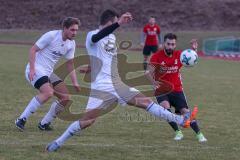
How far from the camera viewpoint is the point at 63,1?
168 ft

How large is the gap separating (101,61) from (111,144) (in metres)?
1.34

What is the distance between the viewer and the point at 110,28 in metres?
7.83

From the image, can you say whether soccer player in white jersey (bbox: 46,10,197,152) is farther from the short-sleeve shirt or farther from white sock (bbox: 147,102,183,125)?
the short-sleeve shirt

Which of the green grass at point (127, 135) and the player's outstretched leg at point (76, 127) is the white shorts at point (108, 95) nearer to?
the player's outstretched leg at point (76, 127)

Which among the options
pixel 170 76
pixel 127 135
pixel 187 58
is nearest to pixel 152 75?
pixel 170 76

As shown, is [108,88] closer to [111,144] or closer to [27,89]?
[111,144]

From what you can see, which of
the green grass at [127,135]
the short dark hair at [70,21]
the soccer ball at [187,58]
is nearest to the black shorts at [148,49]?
the green grass at [127,135]

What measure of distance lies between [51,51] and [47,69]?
0.29 meters

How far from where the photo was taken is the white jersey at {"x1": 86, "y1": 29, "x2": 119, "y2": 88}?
823 cm

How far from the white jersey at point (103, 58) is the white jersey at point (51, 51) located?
1694 mm

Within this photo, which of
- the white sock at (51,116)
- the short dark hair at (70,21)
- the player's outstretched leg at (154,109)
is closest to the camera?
the player's outstretched leg at (154,109)

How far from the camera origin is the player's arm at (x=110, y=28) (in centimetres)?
773

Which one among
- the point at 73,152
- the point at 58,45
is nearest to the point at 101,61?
the point at 73,152

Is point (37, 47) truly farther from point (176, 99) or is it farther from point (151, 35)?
point (151, 35)
